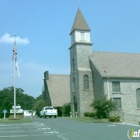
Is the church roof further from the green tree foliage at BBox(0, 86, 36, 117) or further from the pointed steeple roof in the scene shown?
the green tree foliage at BBox(0, 86, 36, 117)

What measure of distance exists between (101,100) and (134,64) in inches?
608

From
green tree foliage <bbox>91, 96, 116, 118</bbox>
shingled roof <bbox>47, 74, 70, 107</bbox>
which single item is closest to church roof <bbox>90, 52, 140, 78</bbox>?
green tree foliage <bbox>91, 96, 116, 118</bbox>

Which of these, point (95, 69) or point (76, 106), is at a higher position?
point (95, 69)

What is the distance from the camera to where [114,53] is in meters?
49.4

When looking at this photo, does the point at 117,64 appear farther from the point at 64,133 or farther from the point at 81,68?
the point at 64,133

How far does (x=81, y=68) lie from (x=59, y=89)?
14.7 m

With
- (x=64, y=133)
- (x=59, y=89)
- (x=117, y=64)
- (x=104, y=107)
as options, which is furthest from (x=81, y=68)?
(x=64, y=133)

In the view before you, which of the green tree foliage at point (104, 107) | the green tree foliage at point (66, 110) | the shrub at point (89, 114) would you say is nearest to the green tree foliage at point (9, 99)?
the green tree foliage at point (66, 110)

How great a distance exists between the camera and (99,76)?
42312mm

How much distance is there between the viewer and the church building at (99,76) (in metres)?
41.7

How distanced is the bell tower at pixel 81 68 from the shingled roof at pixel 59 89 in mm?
8720

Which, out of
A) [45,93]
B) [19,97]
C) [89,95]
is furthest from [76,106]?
[19,97]

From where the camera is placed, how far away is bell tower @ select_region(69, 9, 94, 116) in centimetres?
4397

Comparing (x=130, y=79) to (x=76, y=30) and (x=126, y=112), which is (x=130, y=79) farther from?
(x=76, y=30)
